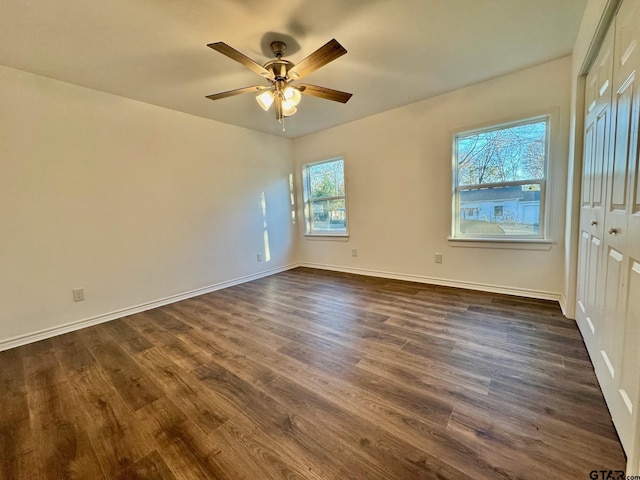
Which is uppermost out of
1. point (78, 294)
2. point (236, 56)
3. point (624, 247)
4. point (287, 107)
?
point (236, 56)

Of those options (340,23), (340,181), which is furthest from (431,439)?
(340,181)

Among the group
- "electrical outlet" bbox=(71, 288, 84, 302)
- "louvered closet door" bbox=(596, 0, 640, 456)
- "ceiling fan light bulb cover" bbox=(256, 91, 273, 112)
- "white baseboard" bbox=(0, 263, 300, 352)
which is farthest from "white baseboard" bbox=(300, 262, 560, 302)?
"electrical outlet" bbox=(71, 288, 84, 302)

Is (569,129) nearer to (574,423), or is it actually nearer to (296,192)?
(574,423)

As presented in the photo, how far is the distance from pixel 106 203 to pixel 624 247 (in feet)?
13.3

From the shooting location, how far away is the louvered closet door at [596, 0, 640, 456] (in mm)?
1081

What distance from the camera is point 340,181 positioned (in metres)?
4.44

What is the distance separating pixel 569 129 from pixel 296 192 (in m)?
3.74

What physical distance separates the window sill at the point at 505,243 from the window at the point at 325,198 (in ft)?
5.82

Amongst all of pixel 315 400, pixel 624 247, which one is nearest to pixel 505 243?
pixel 624 247

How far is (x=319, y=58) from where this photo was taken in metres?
1.80

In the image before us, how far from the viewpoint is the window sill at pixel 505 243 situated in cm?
277

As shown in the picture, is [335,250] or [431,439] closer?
[431,439]

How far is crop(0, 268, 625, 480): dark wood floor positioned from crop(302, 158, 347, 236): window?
2.21 m

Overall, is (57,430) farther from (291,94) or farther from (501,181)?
(501,181)
